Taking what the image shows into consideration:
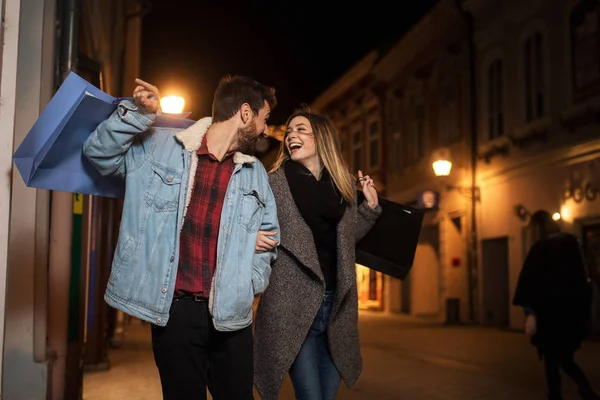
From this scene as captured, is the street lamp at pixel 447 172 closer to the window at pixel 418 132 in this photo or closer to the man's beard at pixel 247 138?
the window at pixel 418 132

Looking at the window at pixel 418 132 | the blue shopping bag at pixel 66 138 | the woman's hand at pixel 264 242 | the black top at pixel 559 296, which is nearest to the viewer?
the blue shopping bag at pixel 66 138

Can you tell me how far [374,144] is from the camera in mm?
27547

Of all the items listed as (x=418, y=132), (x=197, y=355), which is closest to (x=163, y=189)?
(x=197, y=355)

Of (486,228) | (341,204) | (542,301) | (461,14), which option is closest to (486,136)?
(486,228)

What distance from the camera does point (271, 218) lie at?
11.1ft

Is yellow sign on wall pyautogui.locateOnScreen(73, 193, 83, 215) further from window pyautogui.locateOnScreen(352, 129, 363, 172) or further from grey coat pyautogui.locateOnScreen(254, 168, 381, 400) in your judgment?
window pyautogui.locateOnScreen(352, 129, 363, 172)

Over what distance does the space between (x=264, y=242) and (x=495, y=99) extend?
53.4 feet

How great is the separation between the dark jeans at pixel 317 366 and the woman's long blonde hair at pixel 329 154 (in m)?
0.58

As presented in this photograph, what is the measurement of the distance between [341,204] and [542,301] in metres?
2.86

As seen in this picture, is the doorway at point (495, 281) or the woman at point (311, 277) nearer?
the woman at point (311, 277)

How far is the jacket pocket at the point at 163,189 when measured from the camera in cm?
301

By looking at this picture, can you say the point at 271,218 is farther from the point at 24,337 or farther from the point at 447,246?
the point at 447,246

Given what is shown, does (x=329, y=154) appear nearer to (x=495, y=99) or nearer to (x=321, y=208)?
(x=321, y=208)

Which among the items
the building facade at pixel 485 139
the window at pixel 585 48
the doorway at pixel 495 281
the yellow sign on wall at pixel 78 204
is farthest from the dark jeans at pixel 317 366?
the doorway at pixel 495 281
